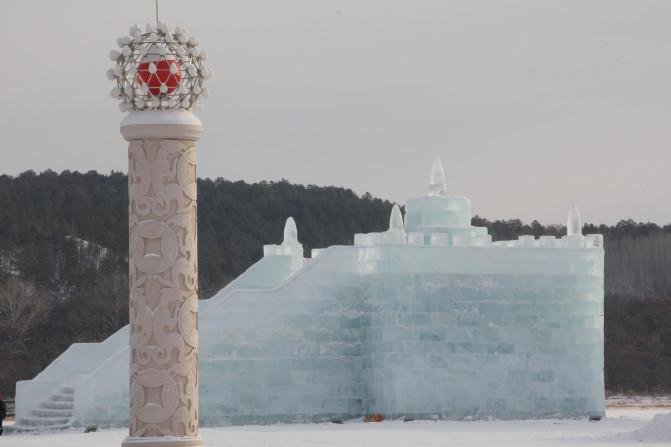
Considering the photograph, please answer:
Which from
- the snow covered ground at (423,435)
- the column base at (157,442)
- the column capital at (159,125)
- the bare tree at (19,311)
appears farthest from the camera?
the bare tree at (19,311)

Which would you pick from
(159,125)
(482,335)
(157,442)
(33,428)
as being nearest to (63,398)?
(33,428)

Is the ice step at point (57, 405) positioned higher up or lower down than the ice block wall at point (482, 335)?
lower down

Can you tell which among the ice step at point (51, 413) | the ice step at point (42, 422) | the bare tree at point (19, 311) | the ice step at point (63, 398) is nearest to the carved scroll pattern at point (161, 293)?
the ice step at point (42, 422)

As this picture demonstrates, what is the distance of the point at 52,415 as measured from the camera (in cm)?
3503

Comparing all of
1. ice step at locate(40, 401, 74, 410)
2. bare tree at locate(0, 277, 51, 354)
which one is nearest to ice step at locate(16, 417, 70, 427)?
ice step at locate(40, 401, 74, 410)

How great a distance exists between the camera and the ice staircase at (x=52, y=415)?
34.2 m

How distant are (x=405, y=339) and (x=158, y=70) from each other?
18.9 metres

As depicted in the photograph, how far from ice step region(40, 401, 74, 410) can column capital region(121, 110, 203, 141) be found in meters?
18.9

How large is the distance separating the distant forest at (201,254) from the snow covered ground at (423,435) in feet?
86.3

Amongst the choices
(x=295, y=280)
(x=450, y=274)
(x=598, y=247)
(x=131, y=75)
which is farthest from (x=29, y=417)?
(x=131, y=75)

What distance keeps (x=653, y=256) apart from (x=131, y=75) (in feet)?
224

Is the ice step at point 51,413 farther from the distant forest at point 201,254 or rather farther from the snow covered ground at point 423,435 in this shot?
the distant forest at point 201,254

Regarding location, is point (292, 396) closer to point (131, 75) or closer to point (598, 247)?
point (598, 247)

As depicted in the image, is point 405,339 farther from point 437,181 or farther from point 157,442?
point 157,442
